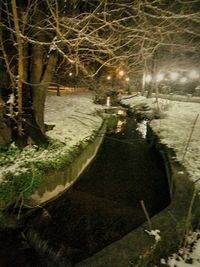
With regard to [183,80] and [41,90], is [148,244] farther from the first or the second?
[183,80]

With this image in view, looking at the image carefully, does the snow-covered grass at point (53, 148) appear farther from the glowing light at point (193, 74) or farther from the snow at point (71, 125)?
the glowing light at point (193, 74)

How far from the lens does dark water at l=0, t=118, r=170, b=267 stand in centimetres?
589

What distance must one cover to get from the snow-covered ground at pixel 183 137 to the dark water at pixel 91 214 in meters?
1.29

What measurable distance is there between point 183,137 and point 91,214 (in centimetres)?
660

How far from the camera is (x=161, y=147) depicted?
11547 mm

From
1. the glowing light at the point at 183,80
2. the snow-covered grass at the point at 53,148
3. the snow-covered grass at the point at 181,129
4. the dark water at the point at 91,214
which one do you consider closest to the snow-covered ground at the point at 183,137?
the snow-covered grass at the point at 181,129

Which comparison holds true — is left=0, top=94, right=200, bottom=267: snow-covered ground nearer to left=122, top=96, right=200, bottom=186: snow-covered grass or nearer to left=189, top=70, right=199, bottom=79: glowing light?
left=122, top=96, right=200, bottom=186: snow-covered grass

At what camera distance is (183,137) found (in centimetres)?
1204

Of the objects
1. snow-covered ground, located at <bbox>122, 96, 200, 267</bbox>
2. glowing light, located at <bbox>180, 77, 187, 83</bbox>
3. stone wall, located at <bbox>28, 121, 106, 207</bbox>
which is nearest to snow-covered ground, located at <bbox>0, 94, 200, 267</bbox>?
snow-covered ground, located at <bbox>122, 96, 200, 267</bbox>

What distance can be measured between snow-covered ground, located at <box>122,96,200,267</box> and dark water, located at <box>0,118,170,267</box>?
129cm

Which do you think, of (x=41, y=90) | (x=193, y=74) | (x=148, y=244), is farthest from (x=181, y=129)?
(x=193, y=74)

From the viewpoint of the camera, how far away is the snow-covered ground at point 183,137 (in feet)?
16.0

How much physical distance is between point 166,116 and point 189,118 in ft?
4.83

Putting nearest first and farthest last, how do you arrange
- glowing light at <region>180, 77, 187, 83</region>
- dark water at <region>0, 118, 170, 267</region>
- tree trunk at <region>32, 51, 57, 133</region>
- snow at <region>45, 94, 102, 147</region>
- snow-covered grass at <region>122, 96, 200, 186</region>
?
dark water at <region>0, 118, 170, 267</region> → snow-covered grass at <region>122, 96, 200, 186</region> → tree trunk at <region>32, 51, 57, 133</region> → snow at <region>45, 94, 102, 147</region> → glowing light at <region>180, 77, 187, 83</region>
